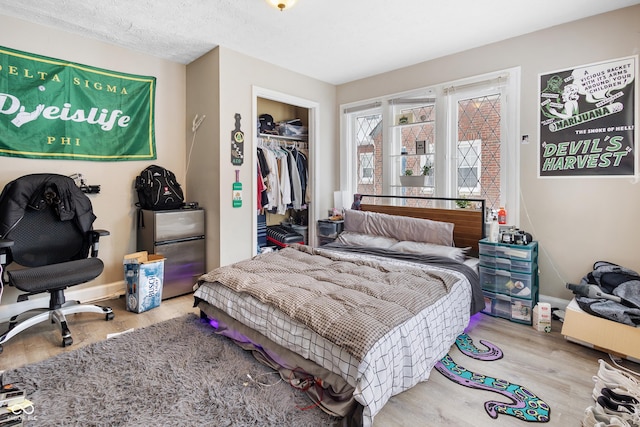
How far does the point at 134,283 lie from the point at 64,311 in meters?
0.53

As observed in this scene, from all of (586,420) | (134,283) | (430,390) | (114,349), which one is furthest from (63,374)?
(586,420)

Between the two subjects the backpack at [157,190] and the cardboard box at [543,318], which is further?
the backpack at [157,190]

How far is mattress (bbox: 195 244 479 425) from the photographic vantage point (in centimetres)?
150

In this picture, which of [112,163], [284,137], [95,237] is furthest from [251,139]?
[95,237]

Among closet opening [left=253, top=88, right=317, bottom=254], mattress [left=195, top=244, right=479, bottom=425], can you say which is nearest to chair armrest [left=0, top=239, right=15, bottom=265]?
mattress [left=195, top=244, right=479, bottom=425]

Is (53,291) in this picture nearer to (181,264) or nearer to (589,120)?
(181,264)

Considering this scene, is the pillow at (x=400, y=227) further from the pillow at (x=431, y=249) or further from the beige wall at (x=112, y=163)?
the beige wall at (x=112, y=163)

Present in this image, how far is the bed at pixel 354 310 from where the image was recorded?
1.58m

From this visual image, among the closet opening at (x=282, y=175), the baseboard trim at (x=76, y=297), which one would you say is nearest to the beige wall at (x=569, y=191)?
the closet opening at (x=282, y=175)

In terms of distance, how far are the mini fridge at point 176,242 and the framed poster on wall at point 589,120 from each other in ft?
11.4

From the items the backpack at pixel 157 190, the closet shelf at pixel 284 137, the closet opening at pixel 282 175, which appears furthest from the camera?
the closet shelf at pixel 284 137

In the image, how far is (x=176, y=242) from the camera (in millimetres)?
3389

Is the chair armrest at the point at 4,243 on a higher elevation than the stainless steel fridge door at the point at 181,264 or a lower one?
higher

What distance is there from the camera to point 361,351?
1.49 meters
